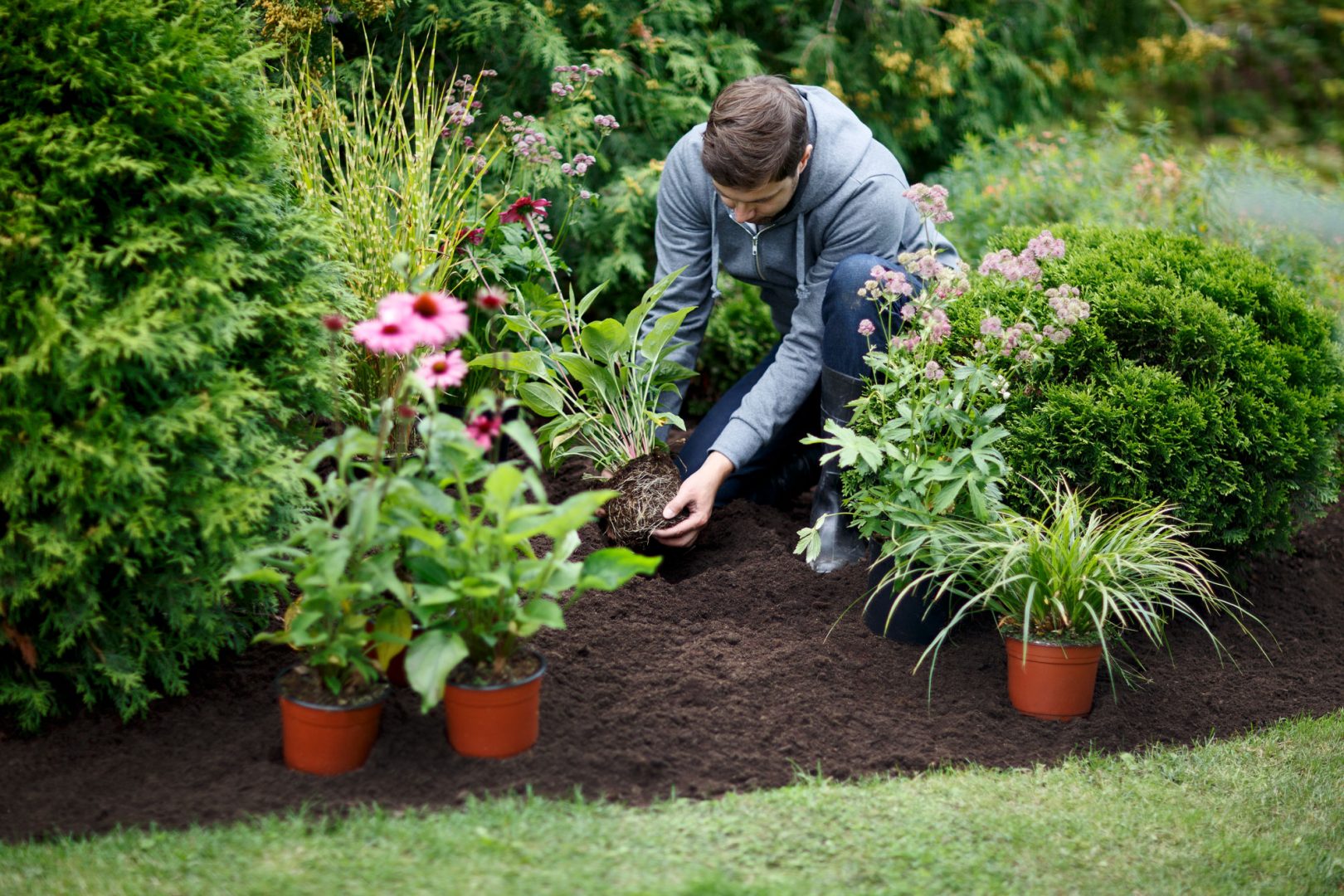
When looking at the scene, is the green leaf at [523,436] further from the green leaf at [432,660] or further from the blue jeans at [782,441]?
the blue jeans at [782,441]

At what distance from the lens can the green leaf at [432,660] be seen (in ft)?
7.28

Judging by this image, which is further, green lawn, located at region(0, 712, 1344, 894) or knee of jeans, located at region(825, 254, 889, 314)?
knee of jeans, located at region(825, 254, 889, 314)

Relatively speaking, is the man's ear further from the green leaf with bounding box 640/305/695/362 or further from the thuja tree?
the thuja tree

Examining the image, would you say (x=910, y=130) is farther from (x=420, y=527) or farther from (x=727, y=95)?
(x=420, y=527)

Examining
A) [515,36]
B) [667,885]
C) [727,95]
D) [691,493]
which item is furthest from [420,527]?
[515,36]

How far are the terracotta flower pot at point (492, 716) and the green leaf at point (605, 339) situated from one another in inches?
52.2

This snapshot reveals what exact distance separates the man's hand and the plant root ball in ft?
0.12

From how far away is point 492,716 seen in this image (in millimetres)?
2398

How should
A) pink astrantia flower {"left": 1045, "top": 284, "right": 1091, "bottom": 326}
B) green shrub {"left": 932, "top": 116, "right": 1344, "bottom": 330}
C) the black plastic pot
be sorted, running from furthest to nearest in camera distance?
green shrub {"left": 932, "top": 116, "right": 1344, "bottom": 330} < the black plastic pot < pink astrantia flower {"left": 1045, "top": 284, "right": 1091, "bottom": 326}

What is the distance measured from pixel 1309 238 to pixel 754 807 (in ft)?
12.9

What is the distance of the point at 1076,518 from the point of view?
2.91 m

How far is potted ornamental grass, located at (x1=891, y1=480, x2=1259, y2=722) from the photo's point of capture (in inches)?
111

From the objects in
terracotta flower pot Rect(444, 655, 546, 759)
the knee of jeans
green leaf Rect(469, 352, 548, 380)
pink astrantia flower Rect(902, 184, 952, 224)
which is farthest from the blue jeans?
terracotta flower pot Rect(444, 655, 546, 759)

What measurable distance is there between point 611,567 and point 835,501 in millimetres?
1510
